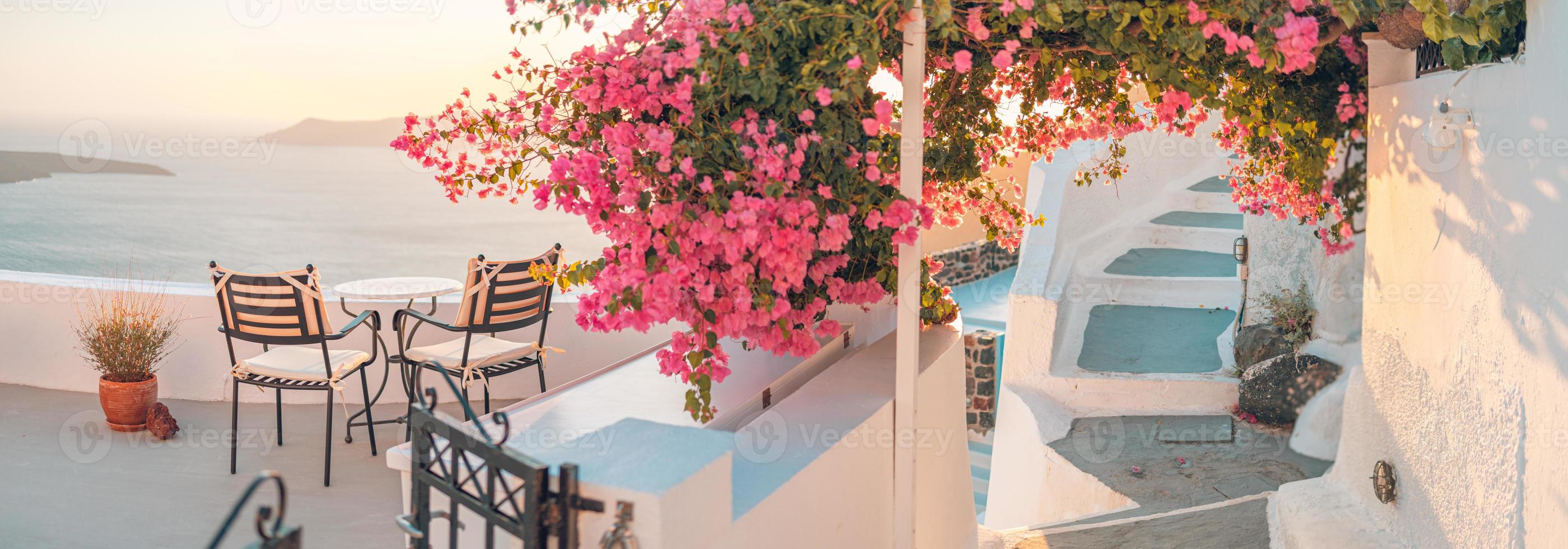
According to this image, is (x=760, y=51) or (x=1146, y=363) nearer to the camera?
(x=760, y=51)

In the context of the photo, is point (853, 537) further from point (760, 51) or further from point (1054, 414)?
point (1054, 414)

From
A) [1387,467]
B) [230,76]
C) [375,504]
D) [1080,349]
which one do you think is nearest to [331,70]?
[230,76]

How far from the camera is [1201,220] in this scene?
1004 cm

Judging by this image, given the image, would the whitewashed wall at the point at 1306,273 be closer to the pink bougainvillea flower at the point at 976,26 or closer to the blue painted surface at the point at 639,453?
the pink bougainvillea flower at the point at 976,26

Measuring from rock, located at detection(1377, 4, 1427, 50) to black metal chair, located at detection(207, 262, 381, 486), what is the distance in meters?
3.72

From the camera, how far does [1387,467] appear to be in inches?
146

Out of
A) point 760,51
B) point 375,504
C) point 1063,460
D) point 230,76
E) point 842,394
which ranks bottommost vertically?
point 1063,460

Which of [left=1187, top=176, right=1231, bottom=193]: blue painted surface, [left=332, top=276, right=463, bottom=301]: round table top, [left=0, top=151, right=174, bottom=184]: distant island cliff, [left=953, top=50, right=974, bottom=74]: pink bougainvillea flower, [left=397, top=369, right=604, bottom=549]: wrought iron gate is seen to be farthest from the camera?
[left=0, top=151, right=174, bottom=184]: distant island cliff

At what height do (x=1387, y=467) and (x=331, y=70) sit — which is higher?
(x=331, y=70)

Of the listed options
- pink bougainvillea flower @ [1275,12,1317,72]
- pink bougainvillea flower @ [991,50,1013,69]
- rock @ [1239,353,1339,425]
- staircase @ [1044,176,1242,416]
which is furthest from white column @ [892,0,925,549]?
staircase @ [1044,176,1242,416]

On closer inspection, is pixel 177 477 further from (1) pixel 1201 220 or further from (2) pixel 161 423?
(1) pixel 1201 220

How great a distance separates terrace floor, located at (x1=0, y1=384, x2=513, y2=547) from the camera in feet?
11.1

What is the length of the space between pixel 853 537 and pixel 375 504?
2.00 meters

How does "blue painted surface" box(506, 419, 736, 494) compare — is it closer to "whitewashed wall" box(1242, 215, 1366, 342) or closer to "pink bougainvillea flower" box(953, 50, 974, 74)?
"pink bougainvillea flower" box(953, 50, 974, 74)
